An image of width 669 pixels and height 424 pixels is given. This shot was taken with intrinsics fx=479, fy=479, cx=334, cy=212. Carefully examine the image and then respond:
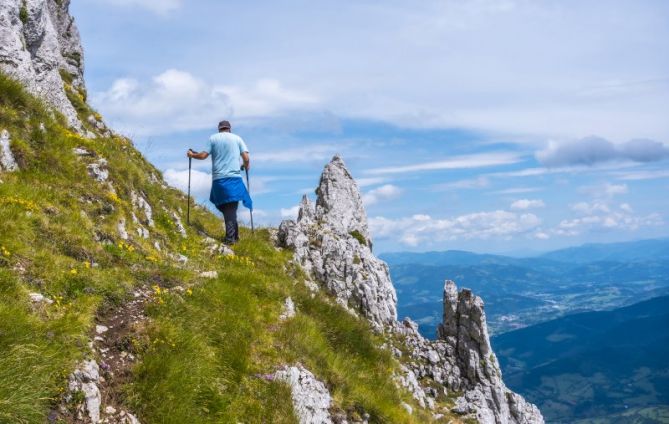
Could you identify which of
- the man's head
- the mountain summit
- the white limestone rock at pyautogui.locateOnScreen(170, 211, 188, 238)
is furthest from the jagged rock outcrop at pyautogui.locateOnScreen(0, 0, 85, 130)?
the man's head

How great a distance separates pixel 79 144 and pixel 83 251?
6460mm

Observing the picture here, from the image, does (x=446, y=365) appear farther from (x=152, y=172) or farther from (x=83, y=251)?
(x=83, y=251)

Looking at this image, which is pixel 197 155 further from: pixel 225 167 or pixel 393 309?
pixel 393 309

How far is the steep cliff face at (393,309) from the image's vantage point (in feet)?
97.6

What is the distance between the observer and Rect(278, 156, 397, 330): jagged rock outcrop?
27469 mm

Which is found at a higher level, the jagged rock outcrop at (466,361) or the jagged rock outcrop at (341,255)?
the jagged rock outcrop at (341,255)

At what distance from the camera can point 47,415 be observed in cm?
638

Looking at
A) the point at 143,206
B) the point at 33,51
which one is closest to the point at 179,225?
the point at 143,206

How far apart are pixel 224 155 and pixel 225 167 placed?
446 mm

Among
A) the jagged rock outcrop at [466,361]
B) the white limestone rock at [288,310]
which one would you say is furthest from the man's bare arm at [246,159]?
the jagged rock outcrop at [466,361]

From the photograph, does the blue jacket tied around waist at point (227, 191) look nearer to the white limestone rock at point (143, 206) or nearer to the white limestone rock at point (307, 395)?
the white limestone rock at point (143, 206)

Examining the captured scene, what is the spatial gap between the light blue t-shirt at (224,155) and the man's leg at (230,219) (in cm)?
109

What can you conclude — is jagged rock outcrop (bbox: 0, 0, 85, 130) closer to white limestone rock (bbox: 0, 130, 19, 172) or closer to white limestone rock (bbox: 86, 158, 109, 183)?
white limestone rock (bbox: 86, 158, 109, 183)

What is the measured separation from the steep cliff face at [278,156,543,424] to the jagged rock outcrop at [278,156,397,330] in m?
0.06
